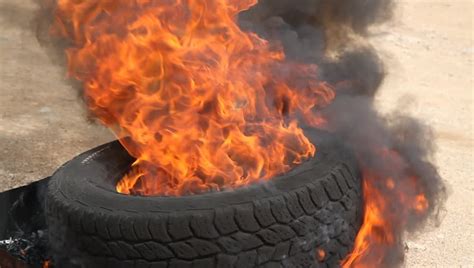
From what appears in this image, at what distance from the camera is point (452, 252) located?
4.55m

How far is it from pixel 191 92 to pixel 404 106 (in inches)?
185

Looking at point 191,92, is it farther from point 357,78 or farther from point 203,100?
point 357,78

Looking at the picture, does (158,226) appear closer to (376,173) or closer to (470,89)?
(376,173)

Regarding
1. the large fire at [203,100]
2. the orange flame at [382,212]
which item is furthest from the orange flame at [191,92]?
the orange flame at [382,212]

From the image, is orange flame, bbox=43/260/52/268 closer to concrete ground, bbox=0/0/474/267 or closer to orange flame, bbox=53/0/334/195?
orange flame, bbox=53/0/334/195

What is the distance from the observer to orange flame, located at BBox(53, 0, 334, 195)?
140 inches

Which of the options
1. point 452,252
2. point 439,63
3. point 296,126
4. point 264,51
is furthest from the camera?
point 439,63

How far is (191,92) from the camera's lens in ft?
12.1

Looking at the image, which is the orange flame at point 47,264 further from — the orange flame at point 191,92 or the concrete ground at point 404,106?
the concrete ground at point 404,106

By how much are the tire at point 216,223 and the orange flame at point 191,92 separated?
44cm

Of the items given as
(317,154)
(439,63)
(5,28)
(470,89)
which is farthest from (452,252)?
(5,28)

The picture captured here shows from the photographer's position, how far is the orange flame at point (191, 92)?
3.55 m

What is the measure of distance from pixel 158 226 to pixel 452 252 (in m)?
2.79

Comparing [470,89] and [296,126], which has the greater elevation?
[296,126]
